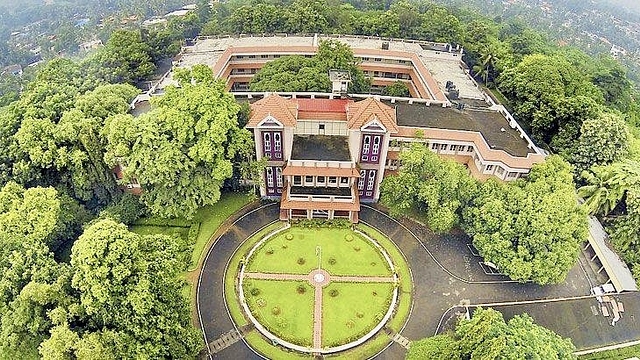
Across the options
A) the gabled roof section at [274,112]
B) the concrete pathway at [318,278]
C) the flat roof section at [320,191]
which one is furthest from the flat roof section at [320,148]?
the concrete pathway at [318,278]

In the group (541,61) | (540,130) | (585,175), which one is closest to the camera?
(585,175)

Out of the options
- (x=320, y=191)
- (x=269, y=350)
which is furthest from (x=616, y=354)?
(x=320, y=191)

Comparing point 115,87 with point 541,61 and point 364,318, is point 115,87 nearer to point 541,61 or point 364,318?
point 364,318

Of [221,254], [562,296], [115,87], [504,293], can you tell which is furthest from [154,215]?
[562,296]

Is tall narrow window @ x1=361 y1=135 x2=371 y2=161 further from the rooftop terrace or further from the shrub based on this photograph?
the shrub

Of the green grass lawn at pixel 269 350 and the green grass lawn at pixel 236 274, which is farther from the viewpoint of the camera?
the green grass lawn at pixel 236 274

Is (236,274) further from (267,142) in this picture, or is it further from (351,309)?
(267,142)

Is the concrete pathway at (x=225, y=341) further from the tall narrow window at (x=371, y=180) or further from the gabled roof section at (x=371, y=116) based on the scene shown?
the gabled roof section at (x=371, y=116)
